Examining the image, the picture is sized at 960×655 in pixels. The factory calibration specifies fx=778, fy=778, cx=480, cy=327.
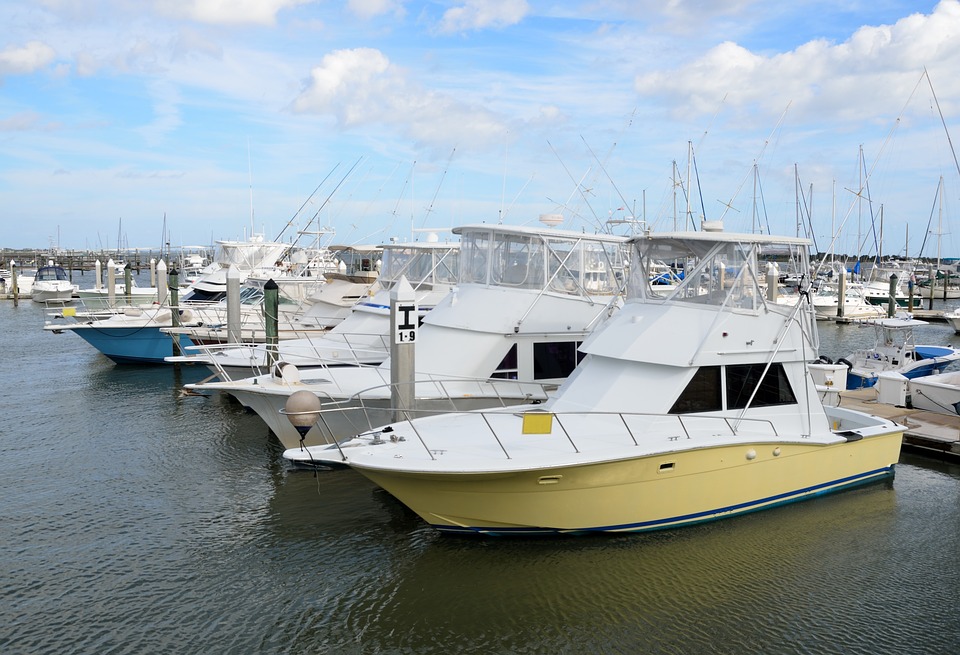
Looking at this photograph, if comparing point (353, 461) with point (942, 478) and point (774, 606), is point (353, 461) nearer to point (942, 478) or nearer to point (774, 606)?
point (774, 606)

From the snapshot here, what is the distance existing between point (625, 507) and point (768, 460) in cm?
218

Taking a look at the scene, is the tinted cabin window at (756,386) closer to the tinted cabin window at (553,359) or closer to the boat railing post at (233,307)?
the tinted cabin window at (553,359)

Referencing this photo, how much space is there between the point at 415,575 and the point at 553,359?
19.2 ft

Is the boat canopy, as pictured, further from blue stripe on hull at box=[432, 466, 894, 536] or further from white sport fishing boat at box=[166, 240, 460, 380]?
blue stripe on hull at box=[432, 466, 894, 536]

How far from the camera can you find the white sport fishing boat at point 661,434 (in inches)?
356

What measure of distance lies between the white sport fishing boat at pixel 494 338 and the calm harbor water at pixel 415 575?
4.54ft

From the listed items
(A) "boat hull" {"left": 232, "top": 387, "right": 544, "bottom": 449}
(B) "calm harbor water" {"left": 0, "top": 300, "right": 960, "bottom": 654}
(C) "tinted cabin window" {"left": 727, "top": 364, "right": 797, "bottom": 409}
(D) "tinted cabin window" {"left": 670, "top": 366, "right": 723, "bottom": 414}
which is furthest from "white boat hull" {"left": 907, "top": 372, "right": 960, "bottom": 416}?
(A) "boat hull" {"left": 232, "top": 387, "right": 544, "bottom": 449}

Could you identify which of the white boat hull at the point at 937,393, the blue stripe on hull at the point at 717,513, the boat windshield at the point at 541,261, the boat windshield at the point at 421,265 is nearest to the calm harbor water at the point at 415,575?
the blue stripe on hull at the point at 717,513

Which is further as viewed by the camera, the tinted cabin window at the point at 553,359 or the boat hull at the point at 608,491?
the tinted cabin window at the point at 553,359

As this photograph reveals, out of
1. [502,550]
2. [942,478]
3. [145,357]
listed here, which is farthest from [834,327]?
[502,550]

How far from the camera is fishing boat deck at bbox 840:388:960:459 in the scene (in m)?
13.1

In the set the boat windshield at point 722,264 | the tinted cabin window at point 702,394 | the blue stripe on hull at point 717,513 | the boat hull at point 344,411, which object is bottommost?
the blue stripe on hull at point 717,513

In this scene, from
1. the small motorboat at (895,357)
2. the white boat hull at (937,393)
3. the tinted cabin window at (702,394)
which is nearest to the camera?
the tinted cabin window at (702,394)

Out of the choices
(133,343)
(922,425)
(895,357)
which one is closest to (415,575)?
(922,425)
